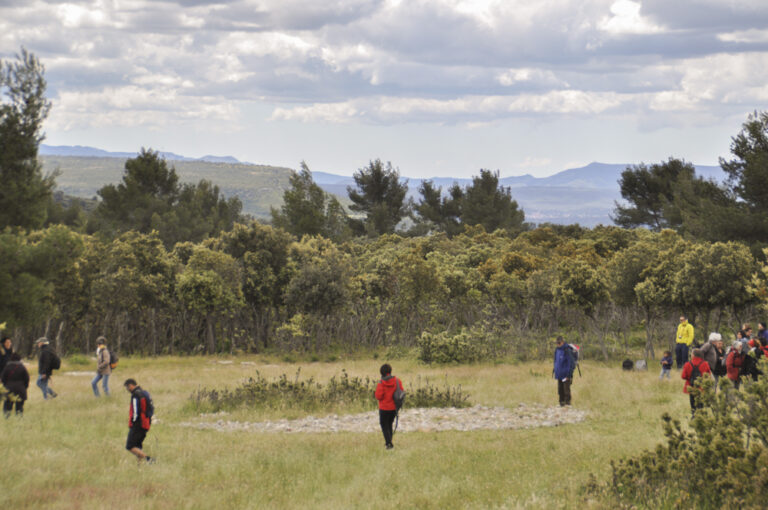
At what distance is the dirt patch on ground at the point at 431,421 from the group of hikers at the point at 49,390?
14.1 ft

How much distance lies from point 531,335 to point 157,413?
24028mm

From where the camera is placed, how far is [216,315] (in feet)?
150

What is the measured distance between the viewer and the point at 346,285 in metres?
42.3

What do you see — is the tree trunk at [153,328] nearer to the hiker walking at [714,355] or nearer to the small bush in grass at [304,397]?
the small bush in grass at [304,397]

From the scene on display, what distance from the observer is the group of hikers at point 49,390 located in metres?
13.7

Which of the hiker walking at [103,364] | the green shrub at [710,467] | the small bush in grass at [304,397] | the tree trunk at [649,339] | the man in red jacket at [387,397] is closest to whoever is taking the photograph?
the green shrub at [710,467]

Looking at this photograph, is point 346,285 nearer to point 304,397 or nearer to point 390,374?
point 304,397

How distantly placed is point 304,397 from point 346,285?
19.9 meters

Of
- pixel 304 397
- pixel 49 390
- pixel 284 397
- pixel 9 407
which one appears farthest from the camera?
→ pixel 284 397

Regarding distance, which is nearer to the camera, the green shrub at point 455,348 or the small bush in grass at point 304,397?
the small bush in grass at point 304,397

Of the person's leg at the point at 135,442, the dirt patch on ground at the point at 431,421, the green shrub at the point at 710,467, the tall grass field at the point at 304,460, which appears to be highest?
the green shrub at the point at 710,467

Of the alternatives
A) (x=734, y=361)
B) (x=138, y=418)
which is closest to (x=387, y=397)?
(x=138, y=418)

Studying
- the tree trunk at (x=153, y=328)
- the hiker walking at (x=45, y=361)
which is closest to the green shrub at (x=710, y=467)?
the hiker walking at (x=45, y=361)

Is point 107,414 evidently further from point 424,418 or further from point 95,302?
point 95,302
